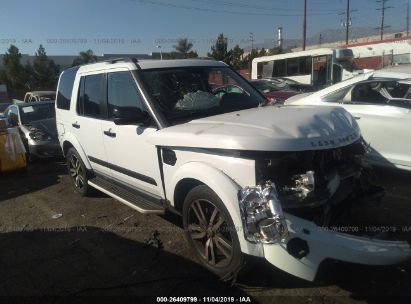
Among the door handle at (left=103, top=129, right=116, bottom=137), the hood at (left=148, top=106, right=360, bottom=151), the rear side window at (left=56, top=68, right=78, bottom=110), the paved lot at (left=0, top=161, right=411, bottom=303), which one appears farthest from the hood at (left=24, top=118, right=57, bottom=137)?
the hood at (left=148, top=106, right=360, bottom=151)

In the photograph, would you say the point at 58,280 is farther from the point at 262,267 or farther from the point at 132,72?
the point at 132,72

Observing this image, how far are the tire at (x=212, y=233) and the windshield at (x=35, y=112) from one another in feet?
25.6

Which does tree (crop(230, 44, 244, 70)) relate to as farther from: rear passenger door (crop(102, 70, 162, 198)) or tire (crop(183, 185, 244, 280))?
tire (crop(183, 185, 244, 280))

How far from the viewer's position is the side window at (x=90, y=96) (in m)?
5.10

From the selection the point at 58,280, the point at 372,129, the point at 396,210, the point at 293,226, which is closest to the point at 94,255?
the point at 58,280

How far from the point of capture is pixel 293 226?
285cm

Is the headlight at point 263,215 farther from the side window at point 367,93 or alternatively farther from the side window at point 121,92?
the side window at point 367,93

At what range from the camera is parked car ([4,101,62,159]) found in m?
9.18

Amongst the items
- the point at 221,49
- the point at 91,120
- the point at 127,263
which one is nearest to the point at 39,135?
the point at 91,120

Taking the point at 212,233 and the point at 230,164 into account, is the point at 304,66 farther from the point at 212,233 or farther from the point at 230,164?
the point at 230,164

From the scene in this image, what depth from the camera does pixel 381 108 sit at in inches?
227

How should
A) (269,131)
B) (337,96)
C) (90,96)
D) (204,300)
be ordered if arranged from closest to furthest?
1. (269,131)
2. (204,300)
3. (90,96)
4. (337,96)

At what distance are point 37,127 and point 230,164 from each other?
776 centimetres

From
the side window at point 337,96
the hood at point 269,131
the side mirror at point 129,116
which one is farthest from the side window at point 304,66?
the side mirror at point 129,116
